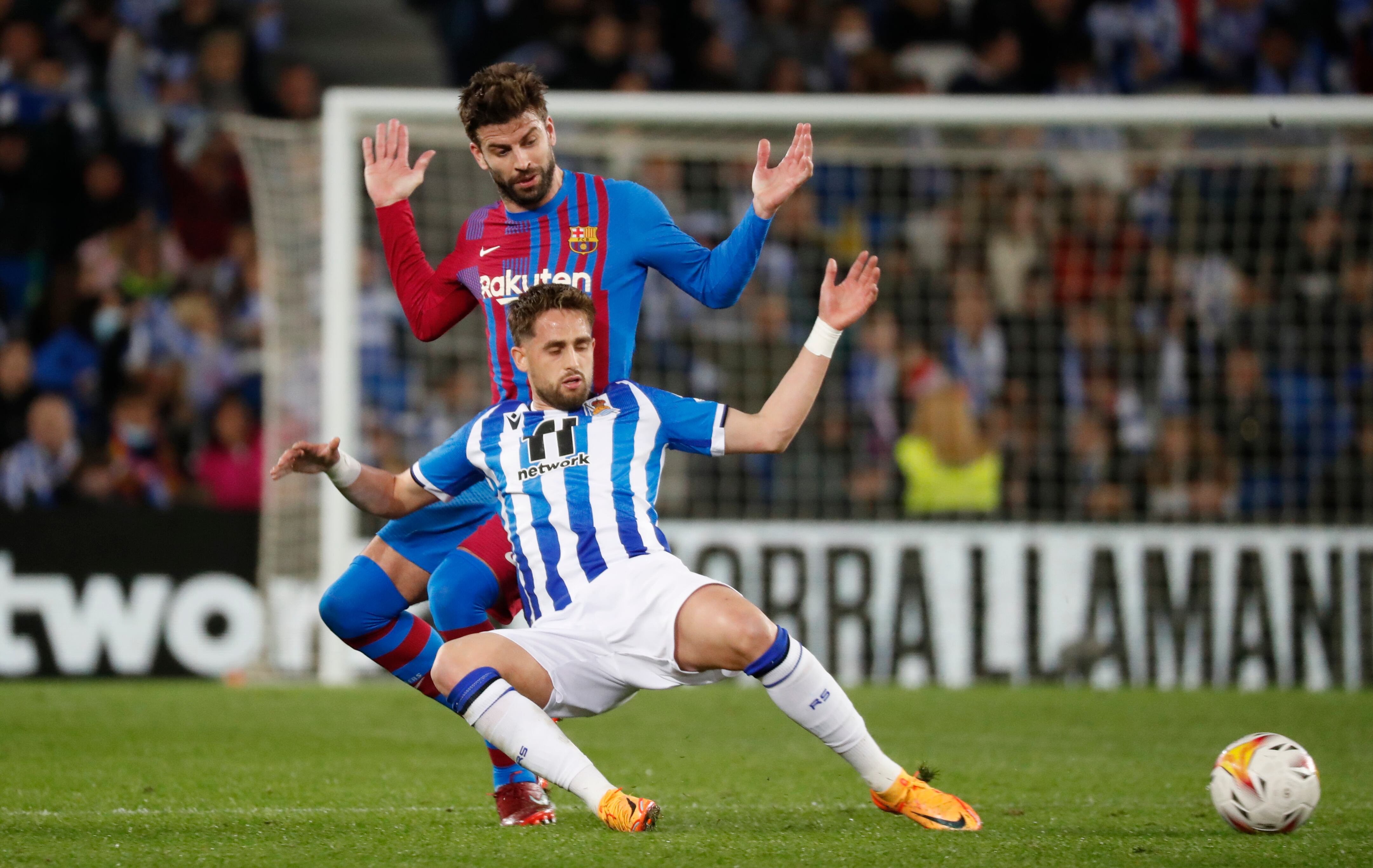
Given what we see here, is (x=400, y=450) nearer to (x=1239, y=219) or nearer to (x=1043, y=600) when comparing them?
(x=1043, y=600)

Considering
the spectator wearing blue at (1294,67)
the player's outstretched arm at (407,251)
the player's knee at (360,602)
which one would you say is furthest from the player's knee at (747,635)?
the spectator wearing blue at (1294,67)

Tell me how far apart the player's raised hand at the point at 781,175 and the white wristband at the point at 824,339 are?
1.41ft

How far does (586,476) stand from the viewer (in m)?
4.71

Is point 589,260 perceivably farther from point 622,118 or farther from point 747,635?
point 622,118

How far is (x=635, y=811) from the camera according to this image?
14.5 feet

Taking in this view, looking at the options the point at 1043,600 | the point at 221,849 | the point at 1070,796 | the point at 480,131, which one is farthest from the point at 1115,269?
the point at 221,849

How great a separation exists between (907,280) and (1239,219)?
2.30 metres

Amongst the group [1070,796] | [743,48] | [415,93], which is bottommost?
[1070,796]

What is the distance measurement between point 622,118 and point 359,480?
560 centimetres

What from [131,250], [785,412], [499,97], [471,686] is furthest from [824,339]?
[131,250]

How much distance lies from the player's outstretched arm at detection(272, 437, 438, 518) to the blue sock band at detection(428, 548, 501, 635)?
0.21m

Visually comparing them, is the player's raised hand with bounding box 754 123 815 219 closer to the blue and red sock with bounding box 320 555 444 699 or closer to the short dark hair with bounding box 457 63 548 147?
the short dark hair with bounding box 457 63 548 147

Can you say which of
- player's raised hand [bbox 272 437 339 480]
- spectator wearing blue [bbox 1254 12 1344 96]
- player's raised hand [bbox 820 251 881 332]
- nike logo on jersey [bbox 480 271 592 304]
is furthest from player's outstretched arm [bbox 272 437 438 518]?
spectator wearing blue [bbox 1254 12 1344 96]

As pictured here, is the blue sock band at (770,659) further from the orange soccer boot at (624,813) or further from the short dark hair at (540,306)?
the short dark hair at (540,306)
